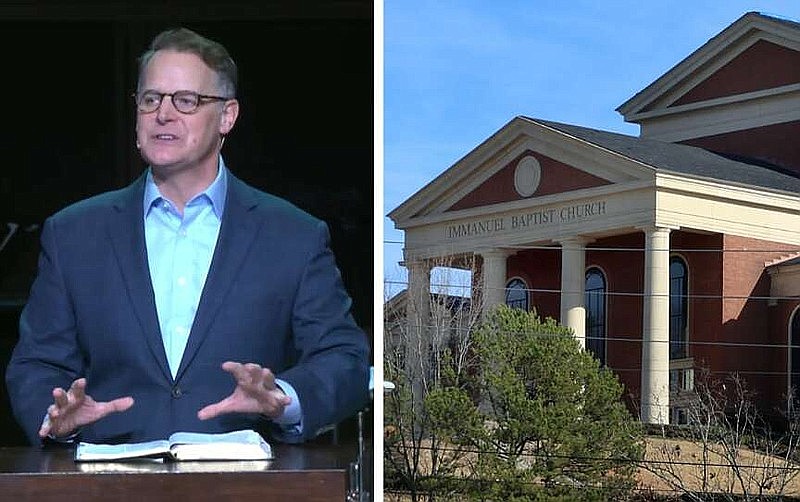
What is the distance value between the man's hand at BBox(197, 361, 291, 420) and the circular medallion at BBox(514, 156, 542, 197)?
210cm

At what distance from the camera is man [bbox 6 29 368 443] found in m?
4.97

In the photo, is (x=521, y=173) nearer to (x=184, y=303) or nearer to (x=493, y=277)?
(x=493, y=277)

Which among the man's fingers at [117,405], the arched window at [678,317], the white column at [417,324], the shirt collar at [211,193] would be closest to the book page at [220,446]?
the man's fingers at [117,405]

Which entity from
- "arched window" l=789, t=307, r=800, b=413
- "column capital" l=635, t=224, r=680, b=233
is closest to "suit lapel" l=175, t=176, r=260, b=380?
"column capital" l=635, t=224, r=680, b=233

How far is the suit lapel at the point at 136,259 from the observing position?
5023 millimetres

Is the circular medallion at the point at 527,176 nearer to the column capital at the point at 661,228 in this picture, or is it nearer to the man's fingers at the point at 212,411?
the column capital at the point at 661,228

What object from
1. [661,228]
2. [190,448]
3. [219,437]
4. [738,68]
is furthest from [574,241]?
[190,448]

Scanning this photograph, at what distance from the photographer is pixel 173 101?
5.11 meters

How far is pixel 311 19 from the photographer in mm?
5105

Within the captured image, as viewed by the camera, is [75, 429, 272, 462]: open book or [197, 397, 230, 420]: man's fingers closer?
[75, 429, 272, 462]: open book

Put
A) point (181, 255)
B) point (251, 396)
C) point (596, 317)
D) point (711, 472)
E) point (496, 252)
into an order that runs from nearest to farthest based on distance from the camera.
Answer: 1. point (251, 396)
2. point (181, 255)
3. point (711, 472)
4. point (596, 317)
5. point (496, 252)

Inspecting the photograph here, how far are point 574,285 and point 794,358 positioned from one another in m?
1.17

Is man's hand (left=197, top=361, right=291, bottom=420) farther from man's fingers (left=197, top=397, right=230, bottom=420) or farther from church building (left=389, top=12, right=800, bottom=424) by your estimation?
church building (left=389, top=12, right=800, bottom=424)

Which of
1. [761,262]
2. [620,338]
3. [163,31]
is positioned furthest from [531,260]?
[163,31]
